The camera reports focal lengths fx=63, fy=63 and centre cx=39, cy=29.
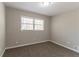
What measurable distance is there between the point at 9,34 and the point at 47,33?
315 centimetres

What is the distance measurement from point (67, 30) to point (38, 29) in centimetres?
213

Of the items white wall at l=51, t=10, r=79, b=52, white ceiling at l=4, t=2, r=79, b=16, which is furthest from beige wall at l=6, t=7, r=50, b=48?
white wall at l=51, t=10, r=79, b=52

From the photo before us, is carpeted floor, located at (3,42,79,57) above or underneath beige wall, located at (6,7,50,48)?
underneath

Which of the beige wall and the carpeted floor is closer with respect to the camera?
the carpeted floor

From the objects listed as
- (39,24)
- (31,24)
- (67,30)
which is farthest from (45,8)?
(67,30)

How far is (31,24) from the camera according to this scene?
4.66 m

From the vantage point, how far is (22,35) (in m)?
4.12

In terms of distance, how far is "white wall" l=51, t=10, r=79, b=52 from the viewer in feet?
11.4

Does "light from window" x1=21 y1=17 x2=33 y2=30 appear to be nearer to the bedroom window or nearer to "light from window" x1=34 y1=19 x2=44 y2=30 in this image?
the bedroom window

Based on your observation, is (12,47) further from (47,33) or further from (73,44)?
(73,44)

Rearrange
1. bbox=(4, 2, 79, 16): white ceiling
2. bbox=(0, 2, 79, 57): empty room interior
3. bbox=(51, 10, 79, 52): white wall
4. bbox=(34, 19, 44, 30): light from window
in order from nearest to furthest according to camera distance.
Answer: bbox=(4, 2, 79, 16): white ceiling → bbox=(0, 2, 79, 57): empty room interior → bbox=(51, 10, 79, 52): white wall → bbox=(34, 19, 44, 30): light from window

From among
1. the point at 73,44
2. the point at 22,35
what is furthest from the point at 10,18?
the point at 73,44

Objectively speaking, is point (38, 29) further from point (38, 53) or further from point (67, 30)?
point (38, 53)

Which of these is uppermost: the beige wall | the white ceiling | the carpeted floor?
the white ceiling
